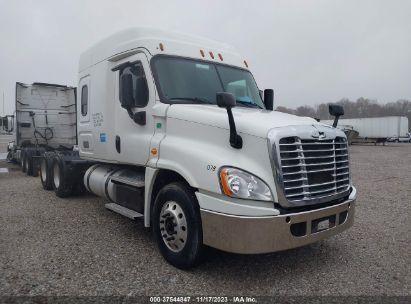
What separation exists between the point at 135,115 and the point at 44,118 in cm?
1091

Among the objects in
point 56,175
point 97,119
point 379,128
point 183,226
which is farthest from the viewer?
point 379,128

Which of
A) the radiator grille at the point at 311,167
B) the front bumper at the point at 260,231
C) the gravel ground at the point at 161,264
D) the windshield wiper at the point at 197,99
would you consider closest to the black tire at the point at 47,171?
the gravel ground at the point at 161,264

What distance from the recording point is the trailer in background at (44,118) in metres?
13.9

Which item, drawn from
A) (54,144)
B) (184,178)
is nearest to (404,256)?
(184,178)

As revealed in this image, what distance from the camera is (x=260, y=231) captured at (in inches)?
136

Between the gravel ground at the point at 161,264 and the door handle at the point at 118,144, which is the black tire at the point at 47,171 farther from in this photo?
the door handle at the point at 118,144

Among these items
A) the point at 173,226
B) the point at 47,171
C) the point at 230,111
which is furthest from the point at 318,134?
the point at 47,171

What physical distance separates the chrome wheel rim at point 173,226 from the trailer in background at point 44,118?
1076 centimetres

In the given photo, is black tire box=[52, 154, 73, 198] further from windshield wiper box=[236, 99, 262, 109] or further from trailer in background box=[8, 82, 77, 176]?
trailer in background box=[8, 82, 77, 176]

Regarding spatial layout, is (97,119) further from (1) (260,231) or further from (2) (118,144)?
(1) (260,231)

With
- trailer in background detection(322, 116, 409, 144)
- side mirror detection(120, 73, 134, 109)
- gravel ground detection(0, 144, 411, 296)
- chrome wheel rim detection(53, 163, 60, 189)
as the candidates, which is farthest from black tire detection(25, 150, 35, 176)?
trailer in background detection(322, 116, 409, 144)

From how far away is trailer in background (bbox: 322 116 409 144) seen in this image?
4002cm

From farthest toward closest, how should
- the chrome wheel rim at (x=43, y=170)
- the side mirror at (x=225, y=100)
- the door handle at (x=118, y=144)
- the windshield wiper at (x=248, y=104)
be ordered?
1. the chrome wheel rim at (x=43, y=170)
2. the door handle at (x=118, y=144)
3. the windshield wiper at (x=248, y=104)
4. the side mirror at (x=225, y=100)

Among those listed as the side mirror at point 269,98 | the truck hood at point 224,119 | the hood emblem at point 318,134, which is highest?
the side mirror at point 269,98
